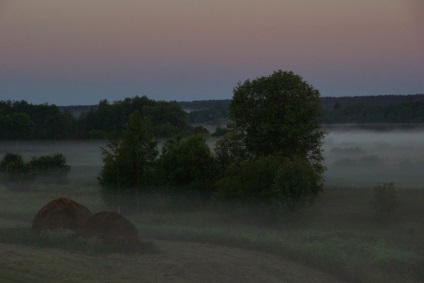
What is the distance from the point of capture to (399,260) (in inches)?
969

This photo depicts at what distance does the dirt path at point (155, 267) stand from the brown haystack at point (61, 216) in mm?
3043

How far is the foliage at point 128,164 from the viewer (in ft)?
135

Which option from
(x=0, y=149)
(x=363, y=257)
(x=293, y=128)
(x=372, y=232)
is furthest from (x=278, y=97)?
(x=0, y=149)

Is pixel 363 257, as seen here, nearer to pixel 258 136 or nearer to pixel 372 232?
pixel 372 232

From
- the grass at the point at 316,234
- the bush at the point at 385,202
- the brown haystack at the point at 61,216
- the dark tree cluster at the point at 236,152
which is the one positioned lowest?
the grass at the point at 316,234

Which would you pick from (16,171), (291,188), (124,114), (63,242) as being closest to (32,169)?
(16,171)

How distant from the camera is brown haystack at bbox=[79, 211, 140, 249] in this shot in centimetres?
2495

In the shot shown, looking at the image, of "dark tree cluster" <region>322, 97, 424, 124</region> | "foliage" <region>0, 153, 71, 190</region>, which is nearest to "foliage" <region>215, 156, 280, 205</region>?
"dark tree cluster" <region>322, 97, 424, 124</region>

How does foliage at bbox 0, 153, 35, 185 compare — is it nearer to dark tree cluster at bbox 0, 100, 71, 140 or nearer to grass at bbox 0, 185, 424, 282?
grass at bbox 0, 185, 424, 282

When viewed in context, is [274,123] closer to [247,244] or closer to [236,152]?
[236,152]

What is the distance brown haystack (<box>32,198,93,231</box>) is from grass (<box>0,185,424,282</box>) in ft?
2.72

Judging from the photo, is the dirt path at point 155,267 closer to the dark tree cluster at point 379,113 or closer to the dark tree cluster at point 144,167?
the dark tree cluster at point 144,167

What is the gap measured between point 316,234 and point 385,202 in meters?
6.32

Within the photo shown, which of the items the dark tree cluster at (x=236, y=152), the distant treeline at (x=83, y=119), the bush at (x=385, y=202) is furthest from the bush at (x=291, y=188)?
the distant treeline at (x=83, y=119)
